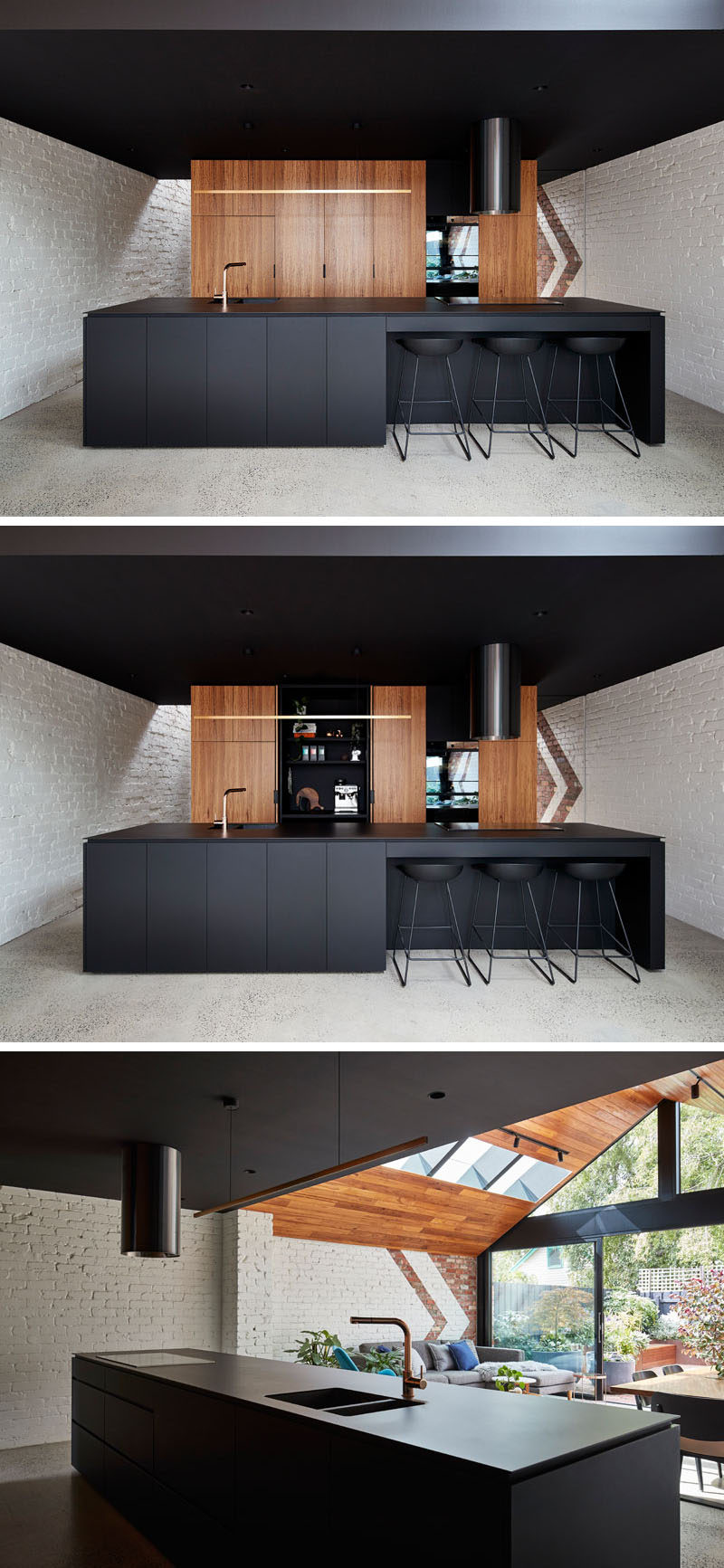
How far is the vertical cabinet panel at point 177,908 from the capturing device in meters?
5.86

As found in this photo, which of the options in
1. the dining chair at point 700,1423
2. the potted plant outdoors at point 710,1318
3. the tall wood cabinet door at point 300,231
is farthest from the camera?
the potted plant outdoors at point 710,1318

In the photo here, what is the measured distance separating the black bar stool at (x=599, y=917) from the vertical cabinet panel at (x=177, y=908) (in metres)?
2.06

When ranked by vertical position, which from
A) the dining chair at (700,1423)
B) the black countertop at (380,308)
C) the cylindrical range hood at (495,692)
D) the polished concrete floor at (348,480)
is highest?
the black countertop at (380,308)

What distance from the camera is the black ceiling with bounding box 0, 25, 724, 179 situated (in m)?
4.92

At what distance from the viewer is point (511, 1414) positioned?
3.54 metres

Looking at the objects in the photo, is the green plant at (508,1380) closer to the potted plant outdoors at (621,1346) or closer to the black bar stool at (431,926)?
the potted plant outdoors at (621,1346)

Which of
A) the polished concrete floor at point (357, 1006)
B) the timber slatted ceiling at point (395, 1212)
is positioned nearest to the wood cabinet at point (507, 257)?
the polished concrete floor at point (357, 1006)

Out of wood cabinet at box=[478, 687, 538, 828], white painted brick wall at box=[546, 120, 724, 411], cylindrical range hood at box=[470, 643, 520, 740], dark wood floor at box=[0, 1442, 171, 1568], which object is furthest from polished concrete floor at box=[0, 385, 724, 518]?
dark wood floor at box=[0, 1442, 171, 1568]

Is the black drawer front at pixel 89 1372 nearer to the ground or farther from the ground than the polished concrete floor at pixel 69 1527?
farther from the ground

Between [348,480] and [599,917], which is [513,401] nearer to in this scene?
[348,480]

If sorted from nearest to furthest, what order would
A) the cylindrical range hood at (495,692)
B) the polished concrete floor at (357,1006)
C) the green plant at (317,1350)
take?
the polished concrete floor at (357,1006), the cylindrical range hood at (495,692), the green plant at (317,1350)

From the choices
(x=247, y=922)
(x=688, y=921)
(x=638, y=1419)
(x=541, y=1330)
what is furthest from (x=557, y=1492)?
(x=541, y=1330)

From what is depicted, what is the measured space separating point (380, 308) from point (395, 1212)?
27.3 ft

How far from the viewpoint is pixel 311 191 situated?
6.82m
